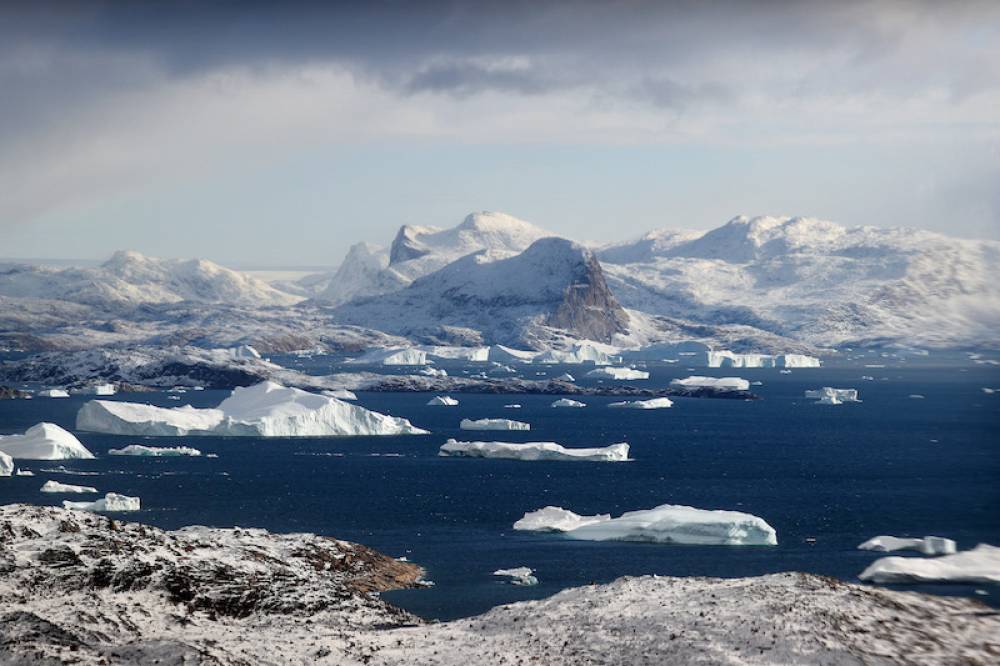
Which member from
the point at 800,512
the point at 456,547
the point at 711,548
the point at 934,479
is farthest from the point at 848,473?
the point at 456,547

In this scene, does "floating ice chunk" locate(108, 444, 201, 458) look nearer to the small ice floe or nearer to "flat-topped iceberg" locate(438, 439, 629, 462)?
"flat-topped iceberg" locate(438, 439, 629, 462)

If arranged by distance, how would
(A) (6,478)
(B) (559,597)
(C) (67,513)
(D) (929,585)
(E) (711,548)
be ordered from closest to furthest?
(B) (559,597) → (C) (67,513) → (D) (929,585) → (E) (711,548) → (A) (6,478)

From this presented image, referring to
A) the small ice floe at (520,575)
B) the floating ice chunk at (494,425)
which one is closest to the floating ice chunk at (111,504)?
the small ice floe at (520,575)

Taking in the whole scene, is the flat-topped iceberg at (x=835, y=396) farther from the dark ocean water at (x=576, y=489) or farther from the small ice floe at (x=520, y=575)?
the small ice floe at (x=520, y=575)

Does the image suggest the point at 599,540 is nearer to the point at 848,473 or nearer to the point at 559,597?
the point at 559,597

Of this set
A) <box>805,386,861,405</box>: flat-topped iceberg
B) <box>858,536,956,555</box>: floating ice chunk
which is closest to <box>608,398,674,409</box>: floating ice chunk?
<box>805,386,861,405</box>: flat-topped iceberg
